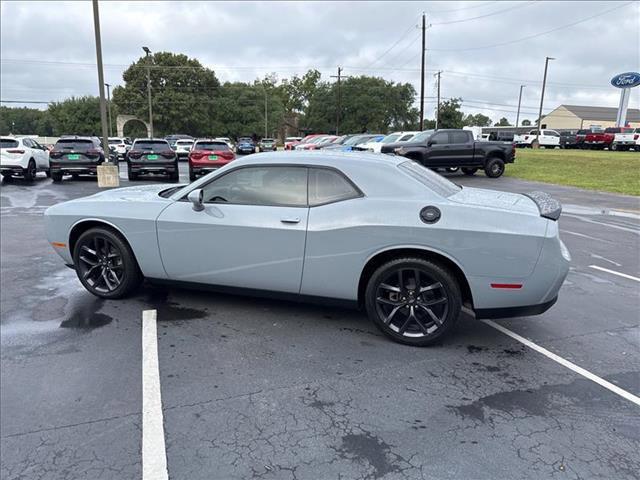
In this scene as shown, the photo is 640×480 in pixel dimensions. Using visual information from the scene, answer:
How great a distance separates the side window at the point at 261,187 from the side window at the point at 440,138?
49.4ft

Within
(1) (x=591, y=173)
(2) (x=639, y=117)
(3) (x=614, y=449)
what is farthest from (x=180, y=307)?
(2) (x=639, y=117)

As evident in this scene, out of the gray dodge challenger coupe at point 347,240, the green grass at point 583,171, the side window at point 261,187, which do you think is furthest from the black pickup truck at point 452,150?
the side window at point 261,187

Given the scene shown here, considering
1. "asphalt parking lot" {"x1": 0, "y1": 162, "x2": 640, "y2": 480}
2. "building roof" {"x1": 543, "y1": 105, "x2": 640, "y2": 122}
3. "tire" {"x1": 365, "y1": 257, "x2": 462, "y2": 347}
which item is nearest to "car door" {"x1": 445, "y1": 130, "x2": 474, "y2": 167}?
"asphalt parking lot" {"x1": 0, "y1": 162, "x2": 640, "y2": 480}

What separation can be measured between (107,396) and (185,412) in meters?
0.60

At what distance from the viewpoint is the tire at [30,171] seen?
52.7ft

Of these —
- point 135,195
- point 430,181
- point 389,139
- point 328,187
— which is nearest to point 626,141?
point 389,139

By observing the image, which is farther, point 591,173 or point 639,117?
point 639,117

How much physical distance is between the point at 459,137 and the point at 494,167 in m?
2.23

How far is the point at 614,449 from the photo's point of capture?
8.42ft

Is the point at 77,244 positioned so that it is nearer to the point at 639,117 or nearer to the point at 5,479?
the point at 5,479

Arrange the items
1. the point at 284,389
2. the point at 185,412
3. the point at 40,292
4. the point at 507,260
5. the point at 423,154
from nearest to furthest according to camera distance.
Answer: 1. the point at 185,412
2. the point at 284,389
3. the point at 507,260
4. the point at 40,292
5. the point at 423,154

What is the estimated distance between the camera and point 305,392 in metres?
3.13

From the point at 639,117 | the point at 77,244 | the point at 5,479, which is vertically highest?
the point at 639,117

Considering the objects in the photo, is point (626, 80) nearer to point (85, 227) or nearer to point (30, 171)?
point (30, 171)
